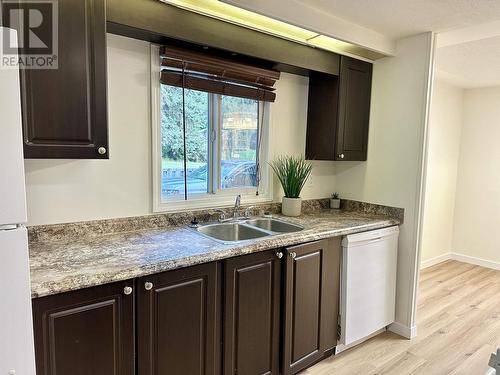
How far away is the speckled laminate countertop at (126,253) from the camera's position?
1338 millimetres

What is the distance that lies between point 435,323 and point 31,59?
3.50 meters

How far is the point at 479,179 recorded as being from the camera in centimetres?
445

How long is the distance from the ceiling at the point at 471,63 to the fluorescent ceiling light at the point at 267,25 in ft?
2.40

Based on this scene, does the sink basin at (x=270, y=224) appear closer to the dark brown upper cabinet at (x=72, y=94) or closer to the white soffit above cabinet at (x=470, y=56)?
the dark brown upper cabinet at (x=72, y=94)

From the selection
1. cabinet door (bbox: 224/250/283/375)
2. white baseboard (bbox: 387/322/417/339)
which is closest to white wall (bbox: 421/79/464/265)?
white baseboard (bbox: 387/322/417/339)

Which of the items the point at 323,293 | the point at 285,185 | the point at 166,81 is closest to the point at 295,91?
the point at 285,185

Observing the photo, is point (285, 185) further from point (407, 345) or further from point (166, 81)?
point (407, 345)

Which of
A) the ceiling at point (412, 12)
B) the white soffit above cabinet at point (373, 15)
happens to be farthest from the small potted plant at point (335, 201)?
the ceiling at point (412, 12)

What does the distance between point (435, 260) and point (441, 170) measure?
4.00 ft

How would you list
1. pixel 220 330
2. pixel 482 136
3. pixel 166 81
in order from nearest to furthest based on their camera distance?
1. pixel 220 330
2. pixel 166 81
3. pixel 482 136

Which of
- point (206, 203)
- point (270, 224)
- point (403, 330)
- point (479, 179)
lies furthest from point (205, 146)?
point (479, 179)

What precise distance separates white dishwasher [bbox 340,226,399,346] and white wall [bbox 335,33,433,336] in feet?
0.36

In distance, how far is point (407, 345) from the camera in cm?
264

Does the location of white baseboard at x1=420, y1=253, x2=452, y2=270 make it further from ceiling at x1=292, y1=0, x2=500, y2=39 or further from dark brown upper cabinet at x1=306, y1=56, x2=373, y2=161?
ceiling at x1=292, y1=0, x2=500, y2=39
